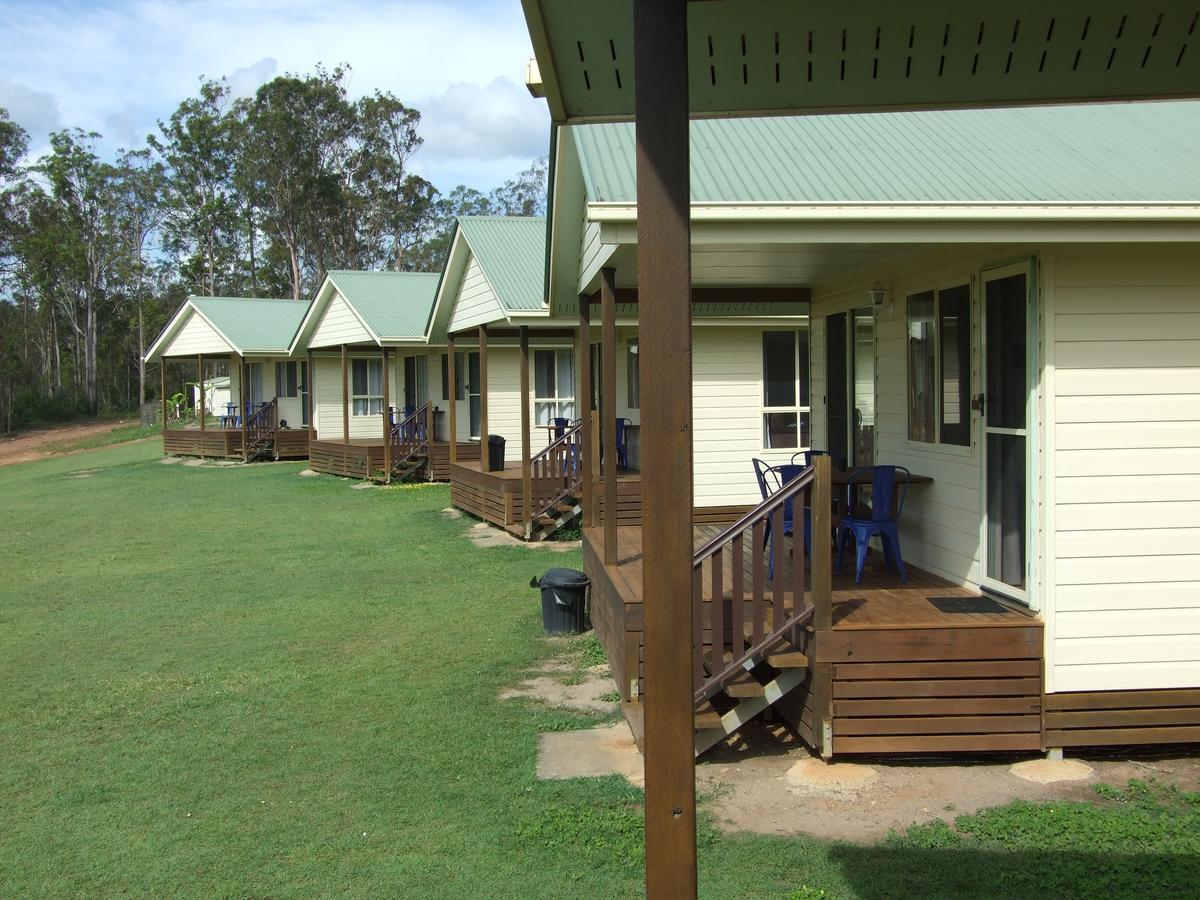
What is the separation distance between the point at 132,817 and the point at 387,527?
10.6m

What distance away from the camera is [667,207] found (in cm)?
225

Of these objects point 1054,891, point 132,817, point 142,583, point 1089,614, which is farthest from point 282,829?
point 142,583

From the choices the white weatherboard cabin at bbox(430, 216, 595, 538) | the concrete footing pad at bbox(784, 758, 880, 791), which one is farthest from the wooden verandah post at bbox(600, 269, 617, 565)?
the white weatherboard cabin at bbox(430, 216, 595, 538)

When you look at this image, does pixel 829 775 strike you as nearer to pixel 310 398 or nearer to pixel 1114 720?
pixel 1114 720

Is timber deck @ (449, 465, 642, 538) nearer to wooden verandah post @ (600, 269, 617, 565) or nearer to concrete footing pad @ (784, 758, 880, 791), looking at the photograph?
wooden verandah post @ (600, 269, 617, 565)

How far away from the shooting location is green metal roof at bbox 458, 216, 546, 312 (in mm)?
14016

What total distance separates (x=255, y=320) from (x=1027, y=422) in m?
28.1

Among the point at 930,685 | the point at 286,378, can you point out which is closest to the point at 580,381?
the point at 930,685

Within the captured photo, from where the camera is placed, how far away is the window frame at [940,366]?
6.55 meters

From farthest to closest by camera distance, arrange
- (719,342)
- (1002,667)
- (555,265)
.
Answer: (719,342), (555,265), (1002,667)

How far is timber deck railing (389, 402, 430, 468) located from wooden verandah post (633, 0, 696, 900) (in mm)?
19014

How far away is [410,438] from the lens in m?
22.1

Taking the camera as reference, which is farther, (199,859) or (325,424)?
(325,424)

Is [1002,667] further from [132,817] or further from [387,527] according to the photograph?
[387,527]
